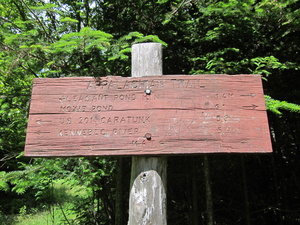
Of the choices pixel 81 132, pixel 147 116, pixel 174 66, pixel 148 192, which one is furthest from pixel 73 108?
pixel 174 66

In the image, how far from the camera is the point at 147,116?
1.57 metres

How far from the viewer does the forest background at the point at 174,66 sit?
294 cm

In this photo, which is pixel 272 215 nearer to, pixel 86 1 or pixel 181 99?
pixel 181 99

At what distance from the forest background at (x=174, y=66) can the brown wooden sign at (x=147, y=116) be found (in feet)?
2.83

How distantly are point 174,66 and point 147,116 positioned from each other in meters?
2.79

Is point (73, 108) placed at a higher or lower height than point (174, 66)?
lower

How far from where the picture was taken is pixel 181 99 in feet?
5.25

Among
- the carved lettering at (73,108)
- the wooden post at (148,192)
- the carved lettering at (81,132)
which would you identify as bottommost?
the wooden post at (148,192)

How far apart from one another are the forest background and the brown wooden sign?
86cm

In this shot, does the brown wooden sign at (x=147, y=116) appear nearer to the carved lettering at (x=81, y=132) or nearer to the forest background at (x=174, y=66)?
the carved lettering at (x=81, y=132)

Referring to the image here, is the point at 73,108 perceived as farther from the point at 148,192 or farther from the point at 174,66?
the point at 174,66

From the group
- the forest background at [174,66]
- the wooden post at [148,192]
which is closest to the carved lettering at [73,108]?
the wooden post at [148,192]

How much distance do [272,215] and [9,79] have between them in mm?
5636

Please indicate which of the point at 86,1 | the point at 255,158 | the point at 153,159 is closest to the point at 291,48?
the point at 255,158
